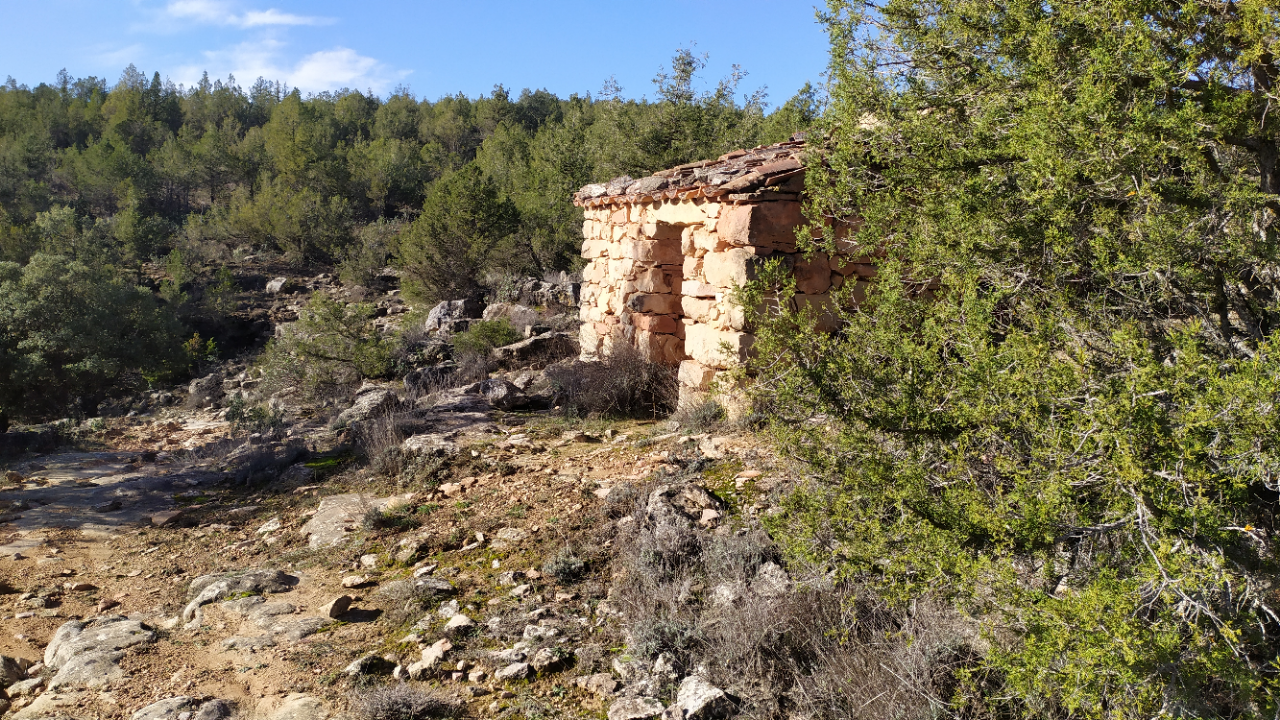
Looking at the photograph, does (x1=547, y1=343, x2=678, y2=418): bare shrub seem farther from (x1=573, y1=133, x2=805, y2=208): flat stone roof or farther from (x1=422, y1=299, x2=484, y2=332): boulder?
(x1=422, y1=299, x2=484, y2=332): boulder

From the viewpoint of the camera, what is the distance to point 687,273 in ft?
23.9

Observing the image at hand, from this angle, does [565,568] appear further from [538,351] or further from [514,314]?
[514,314]

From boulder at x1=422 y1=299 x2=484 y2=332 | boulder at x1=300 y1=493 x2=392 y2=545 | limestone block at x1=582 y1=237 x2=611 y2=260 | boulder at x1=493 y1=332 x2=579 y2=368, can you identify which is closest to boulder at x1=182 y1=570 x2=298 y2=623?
boulder at x1=300 y1=493 x2=392 y2=545

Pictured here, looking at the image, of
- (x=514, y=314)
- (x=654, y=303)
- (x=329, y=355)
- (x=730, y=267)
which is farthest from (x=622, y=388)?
(x=329, y=355)

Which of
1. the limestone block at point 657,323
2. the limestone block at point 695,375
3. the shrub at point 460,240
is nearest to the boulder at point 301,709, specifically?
the limestone block at point 695,375

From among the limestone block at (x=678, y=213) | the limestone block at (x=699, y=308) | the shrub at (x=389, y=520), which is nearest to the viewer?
the shrub at (x=389, y=520)

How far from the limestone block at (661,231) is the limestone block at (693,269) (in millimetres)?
612

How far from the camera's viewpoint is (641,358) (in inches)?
311

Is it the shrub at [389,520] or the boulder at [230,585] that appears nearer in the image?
the boulder at [230,585]

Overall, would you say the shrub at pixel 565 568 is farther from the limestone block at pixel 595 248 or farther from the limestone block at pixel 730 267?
the limestone block at pixel 595 248

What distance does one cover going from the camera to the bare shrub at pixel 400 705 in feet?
10.3

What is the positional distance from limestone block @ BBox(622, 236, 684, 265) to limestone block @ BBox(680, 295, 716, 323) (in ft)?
2.43

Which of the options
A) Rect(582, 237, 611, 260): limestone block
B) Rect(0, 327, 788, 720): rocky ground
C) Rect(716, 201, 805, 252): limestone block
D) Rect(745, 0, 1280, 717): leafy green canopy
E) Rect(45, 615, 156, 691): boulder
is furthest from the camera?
Rect(582, 237, 611, 260): limestone block

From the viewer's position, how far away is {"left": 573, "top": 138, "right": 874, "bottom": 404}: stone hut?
6297 millimetres
